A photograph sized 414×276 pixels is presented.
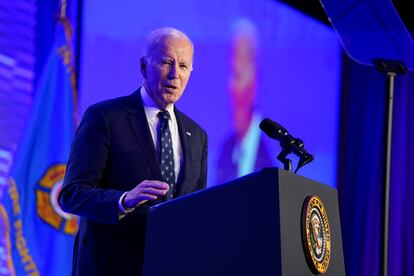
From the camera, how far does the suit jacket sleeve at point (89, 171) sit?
1.84 metres

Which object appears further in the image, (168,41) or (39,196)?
(39,196)

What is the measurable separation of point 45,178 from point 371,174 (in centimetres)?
264

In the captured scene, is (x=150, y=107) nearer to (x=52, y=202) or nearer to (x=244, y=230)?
(x=244, y=230)

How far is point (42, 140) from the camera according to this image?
3207mm

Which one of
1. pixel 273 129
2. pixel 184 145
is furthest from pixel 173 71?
pixel 273 129

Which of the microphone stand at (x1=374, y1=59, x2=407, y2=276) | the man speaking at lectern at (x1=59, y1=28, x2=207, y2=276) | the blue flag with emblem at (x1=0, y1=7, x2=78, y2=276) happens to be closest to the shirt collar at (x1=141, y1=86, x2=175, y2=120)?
the man speaking at lectern at (x1=59, y1=28, x2=207, y2=276)

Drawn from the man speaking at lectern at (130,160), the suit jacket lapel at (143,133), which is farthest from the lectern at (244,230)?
the suit jacket lapel at (143,133)

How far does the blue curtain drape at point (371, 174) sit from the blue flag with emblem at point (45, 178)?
7.63 feet

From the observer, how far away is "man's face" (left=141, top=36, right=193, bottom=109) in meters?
2.12

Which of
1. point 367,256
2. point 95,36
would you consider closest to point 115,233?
point 95,36

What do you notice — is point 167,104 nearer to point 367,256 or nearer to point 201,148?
point 201,148

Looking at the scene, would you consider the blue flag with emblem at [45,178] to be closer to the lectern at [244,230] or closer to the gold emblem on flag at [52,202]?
the gold emblem on flag at [52,202]

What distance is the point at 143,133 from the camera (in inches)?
81.0

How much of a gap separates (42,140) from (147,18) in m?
0.90
